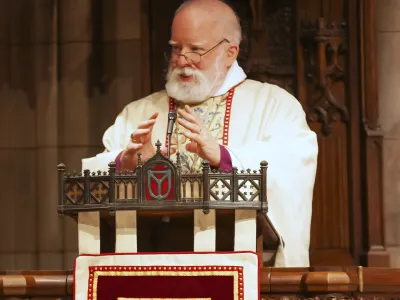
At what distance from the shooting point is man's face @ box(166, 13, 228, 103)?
5.98 m

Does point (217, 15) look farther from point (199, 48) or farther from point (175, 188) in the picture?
point (175, 188)

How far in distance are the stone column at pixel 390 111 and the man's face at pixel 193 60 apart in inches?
53.2

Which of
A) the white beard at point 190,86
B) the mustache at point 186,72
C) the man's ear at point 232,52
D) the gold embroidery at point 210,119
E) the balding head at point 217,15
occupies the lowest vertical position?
the gold embroidery at point 210,119

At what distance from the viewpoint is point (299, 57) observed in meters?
6.99

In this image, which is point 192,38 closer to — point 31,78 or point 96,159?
point 96,159

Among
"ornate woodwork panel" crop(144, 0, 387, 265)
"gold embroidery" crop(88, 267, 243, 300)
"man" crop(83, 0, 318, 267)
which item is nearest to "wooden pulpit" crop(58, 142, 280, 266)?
"gold embroidery" crop(88, 267, 243, 300)

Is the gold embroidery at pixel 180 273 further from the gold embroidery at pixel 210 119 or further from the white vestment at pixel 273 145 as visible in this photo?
the gold embroidery at pixel 210 119

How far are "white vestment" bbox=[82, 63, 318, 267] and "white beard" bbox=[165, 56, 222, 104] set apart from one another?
15 cm

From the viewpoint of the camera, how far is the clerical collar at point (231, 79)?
619cm

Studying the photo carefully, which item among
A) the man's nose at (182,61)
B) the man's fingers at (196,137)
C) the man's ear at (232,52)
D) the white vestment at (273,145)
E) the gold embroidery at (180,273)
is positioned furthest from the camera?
the man's ear at (232,52)

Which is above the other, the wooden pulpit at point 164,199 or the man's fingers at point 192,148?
the man's fingers at point 192,148

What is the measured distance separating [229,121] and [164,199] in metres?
1.31

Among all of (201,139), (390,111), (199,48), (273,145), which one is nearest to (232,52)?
(199,48)

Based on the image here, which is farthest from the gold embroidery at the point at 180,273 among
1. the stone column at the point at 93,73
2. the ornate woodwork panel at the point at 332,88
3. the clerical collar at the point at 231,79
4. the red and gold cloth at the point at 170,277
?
the stone column at the point at 93,73
